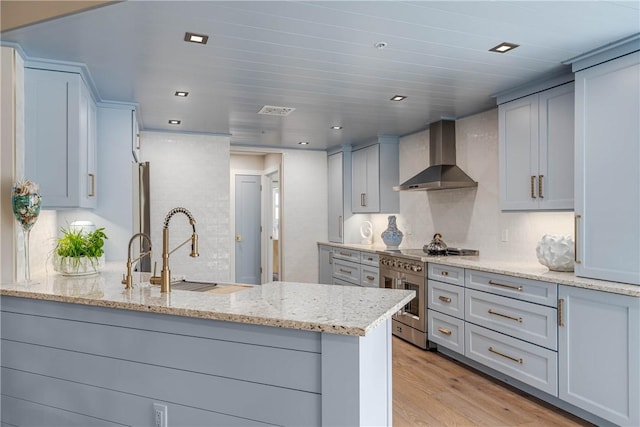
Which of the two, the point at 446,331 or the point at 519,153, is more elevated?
the point at 519,153

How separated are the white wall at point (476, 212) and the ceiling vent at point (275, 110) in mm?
1864

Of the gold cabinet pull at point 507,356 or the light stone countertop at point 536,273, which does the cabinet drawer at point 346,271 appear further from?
the gold cabinet pull at point 507,356

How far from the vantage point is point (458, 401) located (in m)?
3.05

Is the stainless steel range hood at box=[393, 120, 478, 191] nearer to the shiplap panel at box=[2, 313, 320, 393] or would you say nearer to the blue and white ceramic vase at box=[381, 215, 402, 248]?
the blue and white ceramic vase at box=[381, 215, 402, 248]

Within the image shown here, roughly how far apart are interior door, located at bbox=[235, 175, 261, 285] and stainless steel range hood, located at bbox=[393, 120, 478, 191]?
3.78 meters

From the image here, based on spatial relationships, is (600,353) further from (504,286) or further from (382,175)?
(382,175)

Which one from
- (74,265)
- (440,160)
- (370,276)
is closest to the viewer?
(74,265)

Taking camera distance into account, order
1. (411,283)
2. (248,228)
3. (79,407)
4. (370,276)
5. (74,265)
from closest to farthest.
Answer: (79,407) → (74,265) → (411,283) → (370,276) → (248,228)

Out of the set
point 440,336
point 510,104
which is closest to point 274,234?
point 440,336

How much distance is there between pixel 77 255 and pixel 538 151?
3.47m

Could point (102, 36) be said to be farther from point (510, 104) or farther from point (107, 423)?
point (510, 104)

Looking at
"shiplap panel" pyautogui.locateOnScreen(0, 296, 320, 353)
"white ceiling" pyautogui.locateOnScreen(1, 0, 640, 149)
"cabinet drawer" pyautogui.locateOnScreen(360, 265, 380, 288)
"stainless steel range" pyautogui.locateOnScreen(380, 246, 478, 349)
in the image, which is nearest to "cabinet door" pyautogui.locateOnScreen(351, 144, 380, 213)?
"cabinet drawer" pyautogui.locateOnScreen(360, 265, 380, 288)

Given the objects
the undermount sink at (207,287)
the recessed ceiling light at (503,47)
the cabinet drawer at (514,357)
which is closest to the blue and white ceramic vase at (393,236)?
the cabinet drawer at (514,357)

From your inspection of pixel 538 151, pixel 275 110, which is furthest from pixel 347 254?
pixel 538 151
